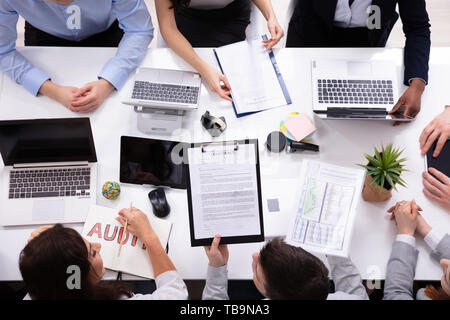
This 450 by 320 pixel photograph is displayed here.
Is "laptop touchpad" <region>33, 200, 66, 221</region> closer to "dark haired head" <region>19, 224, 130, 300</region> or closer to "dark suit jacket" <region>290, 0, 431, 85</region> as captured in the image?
"dark haired head" <region>19, 224, 130, 300</region>

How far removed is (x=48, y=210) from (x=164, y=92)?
61cm

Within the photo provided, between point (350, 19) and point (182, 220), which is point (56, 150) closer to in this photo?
point (182, 220)

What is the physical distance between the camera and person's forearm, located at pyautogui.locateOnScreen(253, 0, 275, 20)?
1.69 metres

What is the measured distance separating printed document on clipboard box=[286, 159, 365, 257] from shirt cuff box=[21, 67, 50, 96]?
3.56ft

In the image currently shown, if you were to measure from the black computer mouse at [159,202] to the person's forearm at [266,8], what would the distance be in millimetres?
964

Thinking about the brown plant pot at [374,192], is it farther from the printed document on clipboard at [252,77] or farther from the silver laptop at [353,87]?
the printed document on clipboard at [252,77]

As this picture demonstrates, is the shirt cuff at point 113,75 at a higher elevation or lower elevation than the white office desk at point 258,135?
higher

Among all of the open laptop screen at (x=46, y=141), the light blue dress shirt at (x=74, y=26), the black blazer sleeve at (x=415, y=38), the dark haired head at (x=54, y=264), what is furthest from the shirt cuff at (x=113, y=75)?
the black blazer sleeve at (x=415, y=38)

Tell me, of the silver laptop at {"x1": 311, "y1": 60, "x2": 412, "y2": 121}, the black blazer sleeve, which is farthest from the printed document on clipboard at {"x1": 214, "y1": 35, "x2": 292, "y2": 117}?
the black blazer sleeve

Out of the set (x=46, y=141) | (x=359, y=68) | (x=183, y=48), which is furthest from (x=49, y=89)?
(x=359, y=68)

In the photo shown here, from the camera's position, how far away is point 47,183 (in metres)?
1.35

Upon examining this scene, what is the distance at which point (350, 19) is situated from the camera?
5.65ft

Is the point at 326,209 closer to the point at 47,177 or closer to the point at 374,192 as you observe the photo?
the point at 374,192

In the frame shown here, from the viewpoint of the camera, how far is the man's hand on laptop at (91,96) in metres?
1.43
